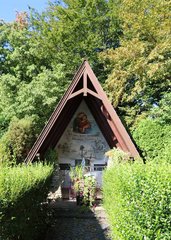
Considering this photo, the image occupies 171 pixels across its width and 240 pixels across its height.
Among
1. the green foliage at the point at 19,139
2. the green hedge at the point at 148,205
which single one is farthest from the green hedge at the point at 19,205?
the green foliage at the point at 19,139

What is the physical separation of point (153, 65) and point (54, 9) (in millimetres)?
9876

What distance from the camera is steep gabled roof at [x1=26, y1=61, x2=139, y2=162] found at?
10.9 meters

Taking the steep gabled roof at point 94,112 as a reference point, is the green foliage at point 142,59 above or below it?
above

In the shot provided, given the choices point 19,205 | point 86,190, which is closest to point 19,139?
point 86,190

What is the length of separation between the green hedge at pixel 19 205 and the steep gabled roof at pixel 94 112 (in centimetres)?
488

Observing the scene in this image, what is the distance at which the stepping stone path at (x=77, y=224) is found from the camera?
23.9 ft

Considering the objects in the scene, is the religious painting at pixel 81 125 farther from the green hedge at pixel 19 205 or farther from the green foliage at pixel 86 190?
the green hedge at pixel 19 205

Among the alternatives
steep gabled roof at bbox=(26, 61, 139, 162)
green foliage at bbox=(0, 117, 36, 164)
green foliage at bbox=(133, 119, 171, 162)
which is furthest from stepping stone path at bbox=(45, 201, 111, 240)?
green foliage at bbox=(0, 117, 36, 164)

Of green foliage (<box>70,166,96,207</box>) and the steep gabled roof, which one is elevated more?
the steep gabled roof

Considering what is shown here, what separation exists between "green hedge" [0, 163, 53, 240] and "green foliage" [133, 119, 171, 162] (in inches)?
268

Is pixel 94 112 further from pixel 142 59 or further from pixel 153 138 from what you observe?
pixel 142 59

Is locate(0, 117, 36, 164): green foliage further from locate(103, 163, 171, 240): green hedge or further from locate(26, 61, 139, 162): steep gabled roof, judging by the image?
locate(103, 163, 171, 240): green hedge

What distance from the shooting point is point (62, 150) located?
13.0 metres

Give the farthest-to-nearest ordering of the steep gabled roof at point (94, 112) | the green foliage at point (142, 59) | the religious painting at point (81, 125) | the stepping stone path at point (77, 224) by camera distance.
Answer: the green foliage at point (142, 59) < the religious painting at point (81, 125) < the steep gabled roof at point (94, 112) < the stepping stone path at point (77, 224)
